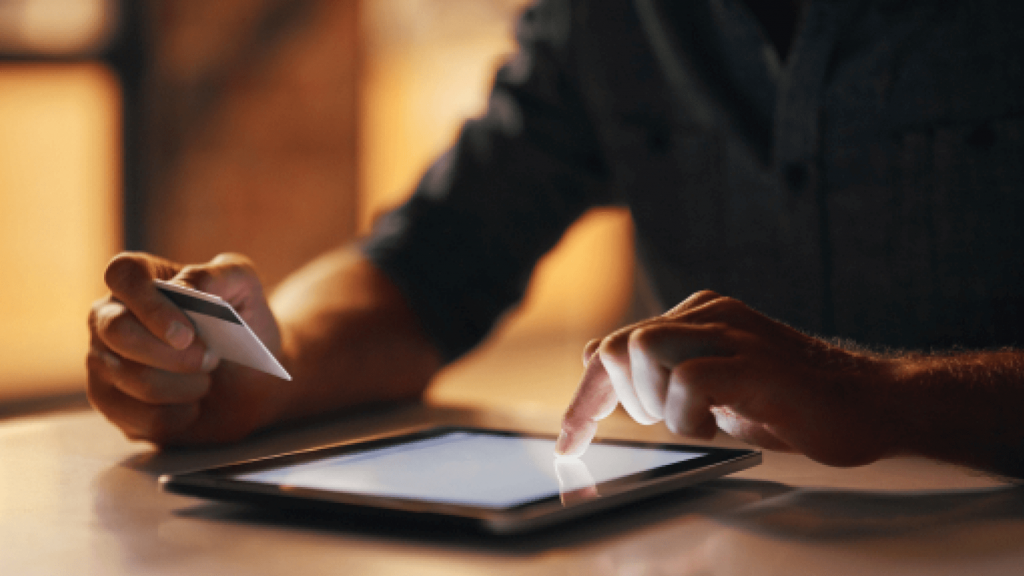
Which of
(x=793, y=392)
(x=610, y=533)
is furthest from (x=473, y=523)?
(x=793, y=392)

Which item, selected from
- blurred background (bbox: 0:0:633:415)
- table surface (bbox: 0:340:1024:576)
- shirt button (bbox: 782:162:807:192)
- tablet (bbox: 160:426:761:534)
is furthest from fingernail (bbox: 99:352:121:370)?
blurred background (bbox: 0:0:633:415)

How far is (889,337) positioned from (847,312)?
1.9 inches

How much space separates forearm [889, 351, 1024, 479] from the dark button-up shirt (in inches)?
13.6

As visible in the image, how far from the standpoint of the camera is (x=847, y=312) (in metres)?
1.02

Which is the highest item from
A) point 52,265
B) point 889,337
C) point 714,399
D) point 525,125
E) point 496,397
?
point 525,125

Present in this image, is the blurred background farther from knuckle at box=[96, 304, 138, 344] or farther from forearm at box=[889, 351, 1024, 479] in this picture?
forearm at box=[889, 351, 1024, 479]

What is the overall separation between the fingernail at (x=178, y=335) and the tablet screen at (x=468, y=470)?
7.2 inches

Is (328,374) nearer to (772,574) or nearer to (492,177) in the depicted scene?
(492,177)

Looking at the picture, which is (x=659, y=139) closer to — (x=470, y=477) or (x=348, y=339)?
(x=348, y=339)

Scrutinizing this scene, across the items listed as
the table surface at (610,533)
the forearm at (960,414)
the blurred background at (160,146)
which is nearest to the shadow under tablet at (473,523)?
the table surface at (610,533)

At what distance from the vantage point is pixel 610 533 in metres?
0.44

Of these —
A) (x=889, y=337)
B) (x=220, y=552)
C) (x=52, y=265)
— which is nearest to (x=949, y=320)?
(x=889, y=337)

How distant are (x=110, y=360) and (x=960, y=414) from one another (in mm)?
589

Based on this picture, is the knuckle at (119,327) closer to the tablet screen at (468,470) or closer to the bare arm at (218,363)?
the bare arm at (218,363)
